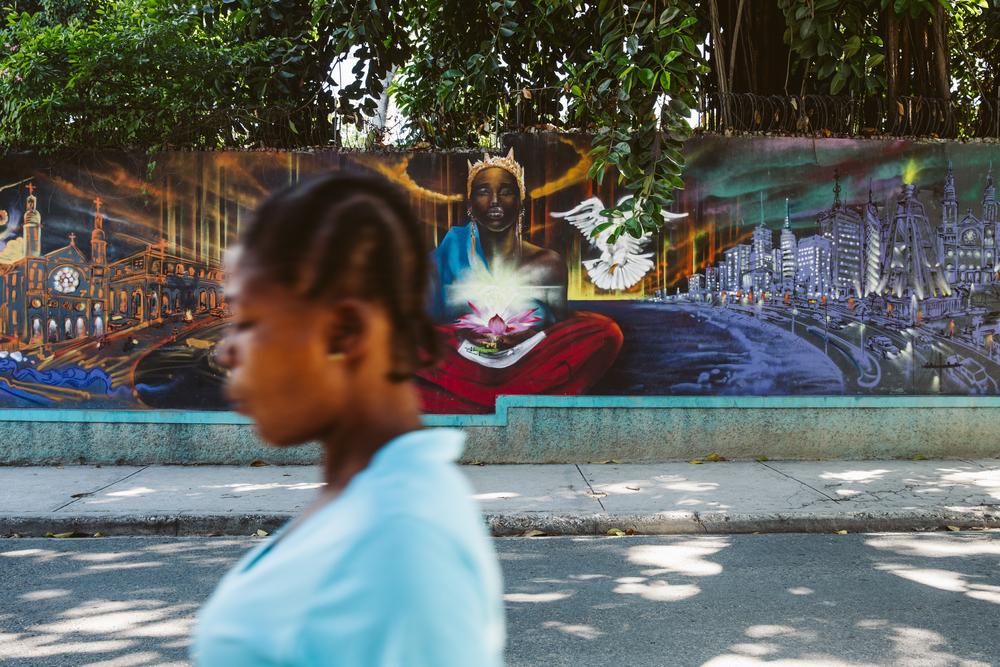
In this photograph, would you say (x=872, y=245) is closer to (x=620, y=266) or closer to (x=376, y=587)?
(x=620, y=266)

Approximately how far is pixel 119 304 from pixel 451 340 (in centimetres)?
349

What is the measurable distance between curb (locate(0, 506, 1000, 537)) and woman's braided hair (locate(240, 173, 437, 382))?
231 inches

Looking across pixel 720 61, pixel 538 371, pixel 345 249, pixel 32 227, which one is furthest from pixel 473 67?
pixel 345 249

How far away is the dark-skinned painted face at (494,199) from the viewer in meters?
9.11

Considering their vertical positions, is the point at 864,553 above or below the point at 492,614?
below

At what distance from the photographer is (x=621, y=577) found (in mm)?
5461

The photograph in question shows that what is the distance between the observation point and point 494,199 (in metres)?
9.12

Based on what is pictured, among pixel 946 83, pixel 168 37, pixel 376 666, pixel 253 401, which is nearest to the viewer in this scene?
pixel 376 666

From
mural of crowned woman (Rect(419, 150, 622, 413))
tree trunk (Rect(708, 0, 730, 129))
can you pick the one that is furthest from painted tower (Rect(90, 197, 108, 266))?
tree trunk (Rect(708, 0, 730, 129))

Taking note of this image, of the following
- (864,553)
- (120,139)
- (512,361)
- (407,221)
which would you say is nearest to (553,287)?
(512,361)

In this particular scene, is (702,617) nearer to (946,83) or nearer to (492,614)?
(492,614)

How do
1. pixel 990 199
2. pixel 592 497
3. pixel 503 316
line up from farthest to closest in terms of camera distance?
pixel 990 199 → pixel 503 316 → pixel 592 497

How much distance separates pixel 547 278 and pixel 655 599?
183 inches

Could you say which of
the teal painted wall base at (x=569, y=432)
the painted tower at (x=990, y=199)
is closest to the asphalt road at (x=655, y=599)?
the teal painted wall base at (x=569, y=432)
